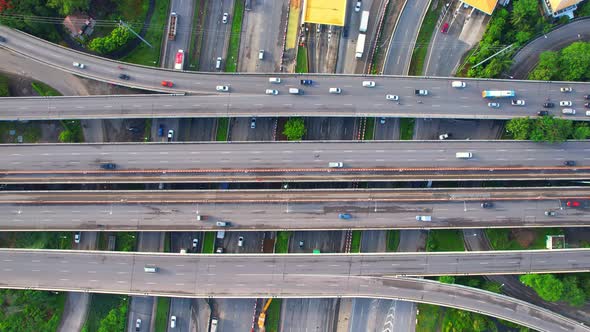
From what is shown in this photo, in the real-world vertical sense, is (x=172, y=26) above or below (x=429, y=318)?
above

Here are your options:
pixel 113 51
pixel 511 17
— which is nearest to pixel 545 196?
pixel 511 17

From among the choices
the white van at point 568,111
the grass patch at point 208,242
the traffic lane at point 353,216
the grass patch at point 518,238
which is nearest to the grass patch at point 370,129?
the traffic lane at point 353,216

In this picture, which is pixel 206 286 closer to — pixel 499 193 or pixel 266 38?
pixel 266 38

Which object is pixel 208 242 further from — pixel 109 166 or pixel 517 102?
pixel 517 102

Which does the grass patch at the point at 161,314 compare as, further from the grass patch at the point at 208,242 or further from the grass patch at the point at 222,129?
the grass patch at the point at 222,129

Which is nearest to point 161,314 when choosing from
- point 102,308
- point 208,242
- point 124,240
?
point 102,308

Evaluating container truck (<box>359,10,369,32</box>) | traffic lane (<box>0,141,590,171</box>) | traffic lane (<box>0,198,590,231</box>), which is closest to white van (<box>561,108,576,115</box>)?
traffic lane (<box>0,141,590,171</box>)
